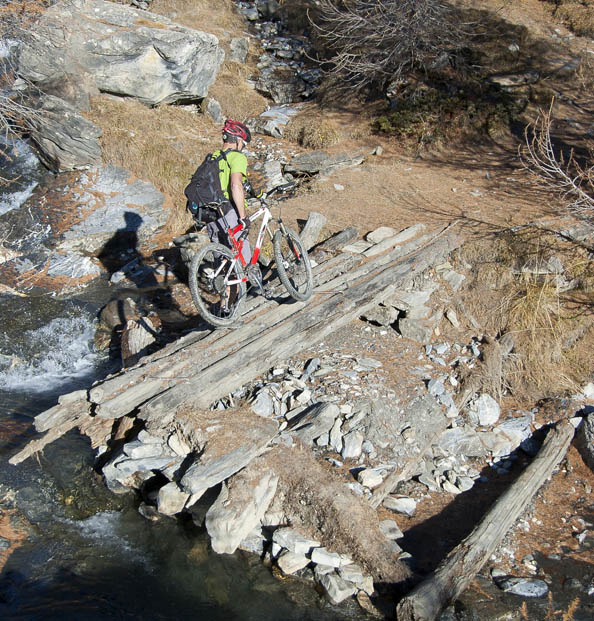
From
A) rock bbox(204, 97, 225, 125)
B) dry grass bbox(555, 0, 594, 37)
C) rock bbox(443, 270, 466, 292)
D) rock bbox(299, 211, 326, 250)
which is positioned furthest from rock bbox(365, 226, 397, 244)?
dry grass bbox(555, 0, 594, 37)

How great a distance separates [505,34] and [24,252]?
12309mm

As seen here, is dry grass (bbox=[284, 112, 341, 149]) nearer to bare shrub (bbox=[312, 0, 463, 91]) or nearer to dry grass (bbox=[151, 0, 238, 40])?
bare shrub (bbox=[312, 0, 463, 91])

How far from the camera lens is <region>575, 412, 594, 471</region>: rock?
6730 millimetres

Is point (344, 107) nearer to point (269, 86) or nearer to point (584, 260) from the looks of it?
point (269, 86)

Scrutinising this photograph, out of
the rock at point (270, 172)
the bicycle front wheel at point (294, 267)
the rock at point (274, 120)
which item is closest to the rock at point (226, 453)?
the bicycle front wheel at point (294, 267)

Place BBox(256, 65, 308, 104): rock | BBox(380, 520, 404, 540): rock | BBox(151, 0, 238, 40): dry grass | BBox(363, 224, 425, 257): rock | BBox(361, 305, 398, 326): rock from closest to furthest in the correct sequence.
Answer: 1. BBox(380, 520, 404, 540): rock
2. BBox(361, 305, 398, 326): rock
3. BBox(363, 224, 425, 257): rock
4. BBox(256, 65, 308, 104): rock
5. BBox(151, 0, 238, 40): dry grass

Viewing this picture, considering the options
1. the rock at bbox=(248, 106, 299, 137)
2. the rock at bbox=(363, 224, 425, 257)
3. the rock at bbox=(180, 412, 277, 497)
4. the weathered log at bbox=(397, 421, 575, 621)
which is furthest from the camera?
the rock at bbox=(248, 106, 299, 137)

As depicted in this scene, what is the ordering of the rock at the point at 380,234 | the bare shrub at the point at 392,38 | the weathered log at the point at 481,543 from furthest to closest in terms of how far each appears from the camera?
the bare shrub at the point at 392,38, the rock at the point at 380,234, the weathered log at the point at 481,543

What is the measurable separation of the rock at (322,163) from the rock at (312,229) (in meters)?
2.80

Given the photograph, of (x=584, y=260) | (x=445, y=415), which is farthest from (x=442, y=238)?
(x=445, y=415)

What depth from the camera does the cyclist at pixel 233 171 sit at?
5.95 meters

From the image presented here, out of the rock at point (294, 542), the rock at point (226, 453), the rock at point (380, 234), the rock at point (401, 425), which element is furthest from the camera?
the rock at point (380, 234)

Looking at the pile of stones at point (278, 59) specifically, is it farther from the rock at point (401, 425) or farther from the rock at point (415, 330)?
the rock at point (401, 425)

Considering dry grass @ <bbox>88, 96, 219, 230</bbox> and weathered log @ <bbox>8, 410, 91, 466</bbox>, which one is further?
dry grass @ <bbox>88, 96, 219, 230</bbox>
